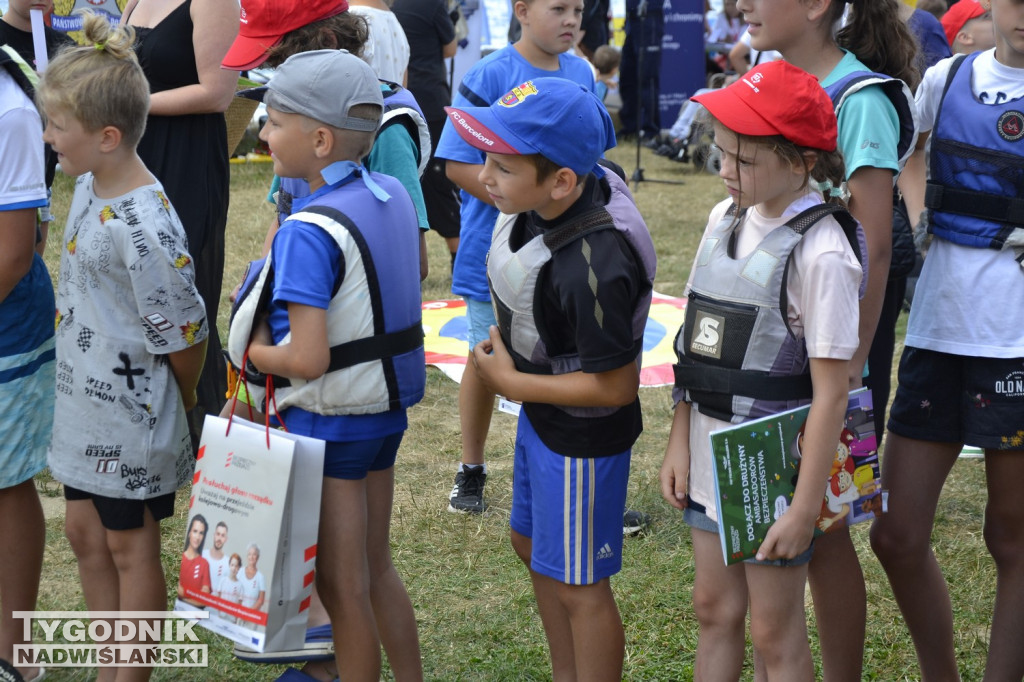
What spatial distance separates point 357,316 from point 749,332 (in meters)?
0.84

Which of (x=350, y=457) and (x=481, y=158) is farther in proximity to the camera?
(x=481, y=158)

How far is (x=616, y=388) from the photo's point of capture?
234 centimetres

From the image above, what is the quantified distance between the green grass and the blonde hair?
1554mm

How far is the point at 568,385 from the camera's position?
2.36 metres

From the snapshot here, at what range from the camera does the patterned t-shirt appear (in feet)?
8.25

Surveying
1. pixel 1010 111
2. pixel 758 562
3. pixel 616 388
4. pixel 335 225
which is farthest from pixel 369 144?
pixel 1010 111

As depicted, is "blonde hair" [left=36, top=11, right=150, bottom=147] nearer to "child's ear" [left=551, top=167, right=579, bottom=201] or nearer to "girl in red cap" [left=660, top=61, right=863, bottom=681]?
"child's ear" [left=551, top=167, right=579, bottom=201]

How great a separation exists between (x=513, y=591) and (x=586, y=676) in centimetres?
110

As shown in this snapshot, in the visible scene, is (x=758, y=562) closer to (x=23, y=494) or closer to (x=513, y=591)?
(x=513, y=591)

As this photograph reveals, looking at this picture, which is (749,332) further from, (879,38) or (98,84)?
(98,84)

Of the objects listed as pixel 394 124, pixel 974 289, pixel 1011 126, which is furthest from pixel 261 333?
pixel 1011 126

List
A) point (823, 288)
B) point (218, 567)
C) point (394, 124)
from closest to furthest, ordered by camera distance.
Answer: point (823, 288) → point (218, 567) → point (394, 124)

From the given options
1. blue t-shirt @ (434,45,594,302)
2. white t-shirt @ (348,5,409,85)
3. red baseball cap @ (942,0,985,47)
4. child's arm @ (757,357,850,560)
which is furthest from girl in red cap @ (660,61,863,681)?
red baseball cap @ (942,0,985,47)

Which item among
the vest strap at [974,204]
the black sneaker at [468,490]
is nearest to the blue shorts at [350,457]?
Result: the vest strap at [974,204]
